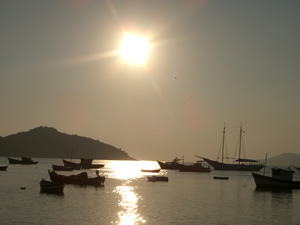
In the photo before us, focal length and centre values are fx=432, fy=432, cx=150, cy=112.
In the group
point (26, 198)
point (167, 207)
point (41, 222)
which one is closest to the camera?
point (41, 222)

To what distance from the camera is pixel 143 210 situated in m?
42.9

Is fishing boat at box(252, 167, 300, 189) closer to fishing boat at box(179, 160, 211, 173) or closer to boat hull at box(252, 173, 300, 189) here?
boat hull at box(252, 173, 300, 189)

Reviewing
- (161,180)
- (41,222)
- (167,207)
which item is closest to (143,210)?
(167,207)

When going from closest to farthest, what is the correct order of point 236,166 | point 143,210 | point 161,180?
point 143,210 → point 161,180 → point 236,166

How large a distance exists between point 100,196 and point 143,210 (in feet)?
46.6

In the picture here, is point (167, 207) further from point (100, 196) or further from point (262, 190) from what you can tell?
point (262, 190)

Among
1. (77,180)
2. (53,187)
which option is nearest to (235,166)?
(77,180)

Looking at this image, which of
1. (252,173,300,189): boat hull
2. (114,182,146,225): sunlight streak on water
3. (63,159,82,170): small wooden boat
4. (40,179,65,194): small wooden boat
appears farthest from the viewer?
(63,159,82,170): small wooden boat

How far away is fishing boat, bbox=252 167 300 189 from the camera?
75.5 m

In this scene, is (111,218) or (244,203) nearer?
(111,218)

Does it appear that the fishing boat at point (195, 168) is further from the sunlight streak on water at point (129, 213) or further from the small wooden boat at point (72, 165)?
the sunlight streak on water at point (129, 213)

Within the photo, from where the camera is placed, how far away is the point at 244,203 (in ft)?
179

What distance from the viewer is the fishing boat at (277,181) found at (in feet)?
248

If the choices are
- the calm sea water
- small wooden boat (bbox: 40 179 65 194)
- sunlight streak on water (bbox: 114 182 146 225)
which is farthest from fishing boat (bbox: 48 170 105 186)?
sunlight streak on water (bbox: 114 182 146 225)
